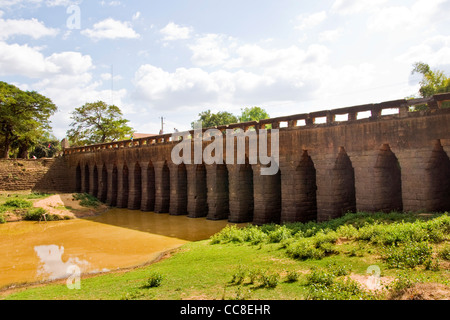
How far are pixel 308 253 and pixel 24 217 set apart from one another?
826 inches

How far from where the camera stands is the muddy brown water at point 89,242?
1215cm

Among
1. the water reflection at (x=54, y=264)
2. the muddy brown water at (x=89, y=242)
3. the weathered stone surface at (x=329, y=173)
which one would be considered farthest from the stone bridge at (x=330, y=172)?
the water reflection at (x=54, y=264)

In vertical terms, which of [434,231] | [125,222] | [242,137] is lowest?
[125,222]

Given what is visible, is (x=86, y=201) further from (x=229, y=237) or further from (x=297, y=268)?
(x=297, y=268)

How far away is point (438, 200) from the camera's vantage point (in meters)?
12.2

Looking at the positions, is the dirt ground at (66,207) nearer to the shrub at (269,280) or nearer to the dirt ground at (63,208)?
the dirt ground at (63,208)

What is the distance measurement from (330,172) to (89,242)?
1118 cm

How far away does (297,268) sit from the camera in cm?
826

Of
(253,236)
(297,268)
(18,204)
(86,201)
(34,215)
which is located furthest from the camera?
(86,201)

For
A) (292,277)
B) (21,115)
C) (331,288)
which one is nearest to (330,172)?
(292,277)

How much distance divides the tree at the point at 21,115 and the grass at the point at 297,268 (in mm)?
31744
